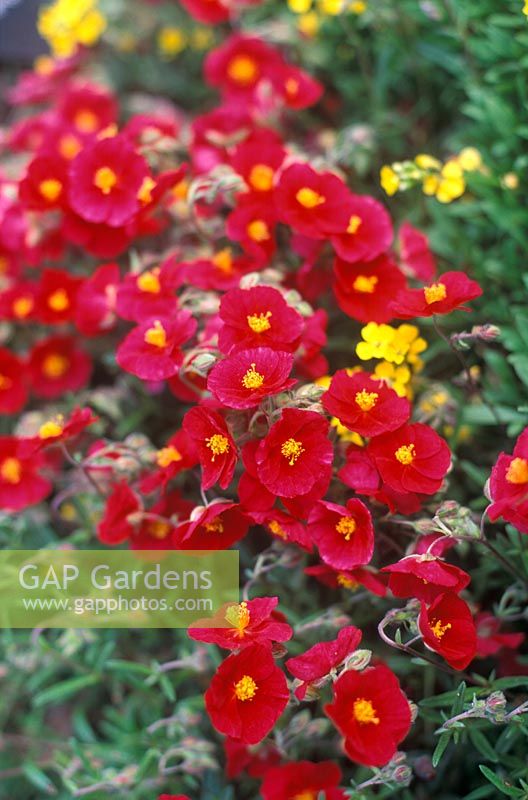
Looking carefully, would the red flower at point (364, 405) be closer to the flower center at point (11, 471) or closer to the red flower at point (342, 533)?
the red flower at point (342, 533)

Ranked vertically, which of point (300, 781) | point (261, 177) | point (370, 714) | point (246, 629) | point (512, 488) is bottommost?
point (300, 781)

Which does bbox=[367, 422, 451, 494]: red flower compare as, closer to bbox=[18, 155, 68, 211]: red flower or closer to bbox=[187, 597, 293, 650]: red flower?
bbox=[187, 597, 293, 650]: red flower

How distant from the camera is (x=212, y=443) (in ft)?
4.40

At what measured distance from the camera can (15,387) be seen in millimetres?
1992

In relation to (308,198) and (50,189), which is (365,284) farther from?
(50,189)

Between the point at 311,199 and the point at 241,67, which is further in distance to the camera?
the point at 241,67

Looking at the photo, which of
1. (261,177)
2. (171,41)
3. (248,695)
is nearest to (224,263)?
(261,177)

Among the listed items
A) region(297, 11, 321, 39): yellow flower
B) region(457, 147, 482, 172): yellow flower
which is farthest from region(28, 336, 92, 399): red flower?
region(297, 11, 321, 39): yellow flower

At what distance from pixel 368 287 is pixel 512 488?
0.54 metres

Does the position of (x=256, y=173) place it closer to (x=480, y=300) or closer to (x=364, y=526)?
(x=480, y=300)

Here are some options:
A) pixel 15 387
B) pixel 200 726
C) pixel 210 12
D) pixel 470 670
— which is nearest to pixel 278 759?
pixel 200 726

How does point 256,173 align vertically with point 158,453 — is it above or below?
above

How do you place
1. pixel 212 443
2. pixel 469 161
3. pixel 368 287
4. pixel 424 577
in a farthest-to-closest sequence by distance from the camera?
pixel 469 161, pixel 368 287, pixel 212 443, pixel 424 577

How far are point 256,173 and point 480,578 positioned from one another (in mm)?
980
